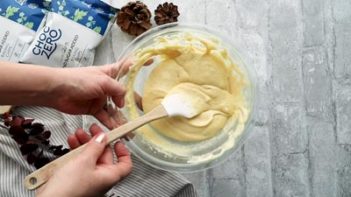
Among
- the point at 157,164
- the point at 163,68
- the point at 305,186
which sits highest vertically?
the point at 163,68

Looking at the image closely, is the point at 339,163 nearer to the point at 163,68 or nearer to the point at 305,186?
the point at 305,186

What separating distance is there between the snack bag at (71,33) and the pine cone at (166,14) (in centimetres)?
9

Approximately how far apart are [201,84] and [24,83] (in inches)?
10.0

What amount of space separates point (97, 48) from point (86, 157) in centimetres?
37

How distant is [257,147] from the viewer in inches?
31.7

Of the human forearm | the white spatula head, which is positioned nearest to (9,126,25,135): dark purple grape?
the human forearm

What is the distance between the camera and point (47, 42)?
80 centimetres

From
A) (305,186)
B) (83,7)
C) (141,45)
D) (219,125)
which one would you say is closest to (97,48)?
(83,7)

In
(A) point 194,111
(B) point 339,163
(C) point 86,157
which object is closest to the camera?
(C) point 86,157

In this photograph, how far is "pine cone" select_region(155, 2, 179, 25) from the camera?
82 cm

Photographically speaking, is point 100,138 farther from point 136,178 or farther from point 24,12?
point 24,12

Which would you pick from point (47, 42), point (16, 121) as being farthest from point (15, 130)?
point (47, 42)

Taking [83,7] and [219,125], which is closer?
[219,125]

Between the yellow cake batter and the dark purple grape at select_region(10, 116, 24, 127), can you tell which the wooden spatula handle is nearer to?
the yellow cake batter
